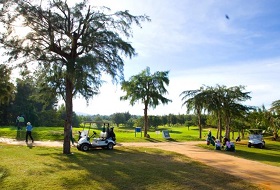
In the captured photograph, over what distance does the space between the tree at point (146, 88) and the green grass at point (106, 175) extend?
1660 centimetres

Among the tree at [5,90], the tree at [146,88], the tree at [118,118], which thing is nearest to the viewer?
the tree at [5,90]

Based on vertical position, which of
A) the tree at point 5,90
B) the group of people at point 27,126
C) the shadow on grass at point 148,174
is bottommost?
the shadow on grass at point 148,174

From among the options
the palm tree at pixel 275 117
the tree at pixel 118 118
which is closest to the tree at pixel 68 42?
the palm tree at pixel 275 117

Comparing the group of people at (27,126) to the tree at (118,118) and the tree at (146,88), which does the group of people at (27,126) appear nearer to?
the tree at (146,88)

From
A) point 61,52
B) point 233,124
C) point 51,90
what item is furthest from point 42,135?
point 233,124

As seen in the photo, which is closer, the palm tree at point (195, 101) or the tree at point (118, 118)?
the palm tree at point (195, 101)

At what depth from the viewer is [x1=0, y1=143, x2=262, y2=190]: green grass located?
951 centimetres

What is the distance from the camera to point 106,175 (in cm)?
1091

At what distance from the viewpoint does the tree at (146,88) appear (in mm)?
30766

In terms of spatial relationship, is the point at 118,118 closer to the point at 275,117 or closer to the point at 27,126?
the point at 275,117

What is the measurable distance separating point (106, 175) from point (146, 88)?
20548mm

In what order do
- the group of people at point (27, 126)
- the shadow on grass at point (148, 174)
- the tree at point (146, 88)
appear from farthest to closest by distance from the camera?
the tree at point (146, 88) < the group of people at point (27, 126) < the shadow on grass at point (148, 174)

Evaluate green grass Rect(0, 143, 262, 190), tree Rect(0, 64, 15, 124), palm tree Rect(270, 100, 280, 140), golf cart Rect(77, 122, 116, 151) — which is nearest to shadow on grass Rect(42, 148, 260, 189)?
green grass Rect(0, 143, 262, 190)

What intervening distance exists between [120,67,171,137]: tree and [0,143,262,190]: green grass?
16597 millimetres
